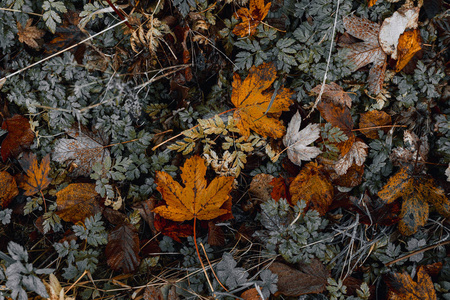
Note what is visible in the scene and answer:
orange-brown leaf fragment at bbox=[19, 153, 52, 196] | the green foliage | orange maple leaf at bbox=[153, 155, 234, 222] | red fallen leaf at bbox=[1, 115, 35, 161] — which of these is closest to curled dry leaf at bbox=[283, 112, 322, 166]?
the green foliage

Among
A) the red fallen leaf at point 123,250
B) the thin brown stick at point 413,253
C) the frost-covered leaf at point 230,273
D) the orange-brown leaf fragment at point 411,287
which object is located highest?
the red fallen leaf at point 123,250

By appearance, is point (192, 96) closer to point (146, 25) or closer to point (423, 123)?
point (146, 25)

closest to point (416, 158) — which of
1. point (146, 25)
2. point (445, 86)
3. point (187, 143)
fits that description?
point (445, 86)

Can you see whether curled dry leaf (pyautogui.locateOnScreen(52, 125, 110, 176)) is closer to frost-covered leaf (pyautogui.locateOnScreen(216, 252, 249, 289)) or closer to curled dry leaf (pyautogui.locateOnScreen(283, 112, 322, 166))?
frost-covered leaf (pyautogui.locateOnScreen(216, 252, 249, 289))

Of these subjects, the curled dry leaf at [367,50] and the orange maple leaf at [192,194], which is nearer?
the orange maple leaf at [192,194]

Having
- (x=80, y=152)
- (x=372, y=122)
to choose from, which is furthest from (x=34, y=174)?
(x=372, y=122)

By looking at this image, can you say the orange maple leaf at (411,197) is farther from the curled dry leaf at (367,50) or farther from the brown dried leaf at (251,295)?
the brown dried leaf at (251,295)

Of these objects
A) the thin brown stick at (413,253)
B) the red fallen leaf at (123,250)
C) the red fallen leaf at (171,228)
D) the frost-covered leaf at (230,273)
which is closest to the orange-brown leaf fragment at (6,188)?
the red fallen leaf at (123,250)
